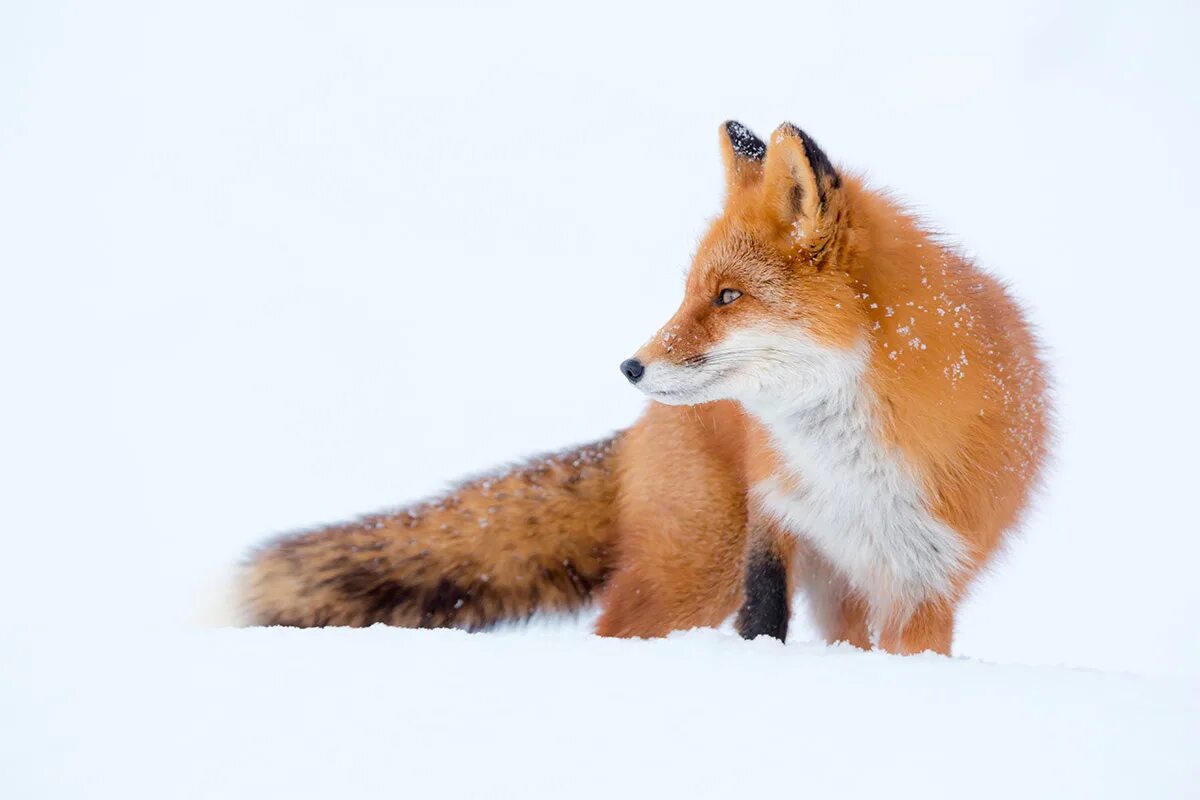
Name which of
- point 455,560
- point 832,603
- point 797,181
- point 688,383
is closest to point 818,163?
point 797,181

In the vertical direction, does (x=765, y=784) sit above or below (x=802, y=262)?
below

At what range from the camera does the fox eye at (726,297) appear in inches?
104

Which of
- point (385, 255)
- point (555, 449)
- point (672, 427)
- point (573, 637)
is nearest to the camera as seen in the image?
point (573, 637)

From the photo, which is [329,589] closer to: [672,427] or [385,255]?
[672,427]

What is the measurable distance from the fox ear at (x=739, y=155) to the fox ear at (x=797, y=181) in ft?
0.95

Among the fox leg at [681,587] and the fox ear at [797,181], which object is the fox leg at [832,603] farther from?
the fox ear at [797,181]

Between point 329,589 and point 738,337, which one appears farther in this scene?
point 329,589

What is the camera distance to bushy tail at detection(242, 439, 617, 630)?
3.08 metres

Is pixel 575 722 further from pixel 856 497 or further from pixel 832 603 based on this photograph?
pixel 832 603

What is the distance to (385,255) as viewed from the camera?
14.9 meters

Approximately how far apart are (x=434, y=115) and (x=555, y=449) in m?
17.9

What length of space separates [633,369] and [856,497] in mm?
722

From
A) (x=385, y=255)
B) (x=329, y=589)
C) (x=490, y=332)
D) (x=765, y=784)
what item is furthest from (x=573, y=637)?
(x=385, y=255)

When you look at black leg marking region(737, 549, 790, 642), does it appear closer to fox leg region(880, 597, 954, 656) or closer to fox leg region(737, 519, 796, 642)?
fox leg region(737, 519, 796, 642)
